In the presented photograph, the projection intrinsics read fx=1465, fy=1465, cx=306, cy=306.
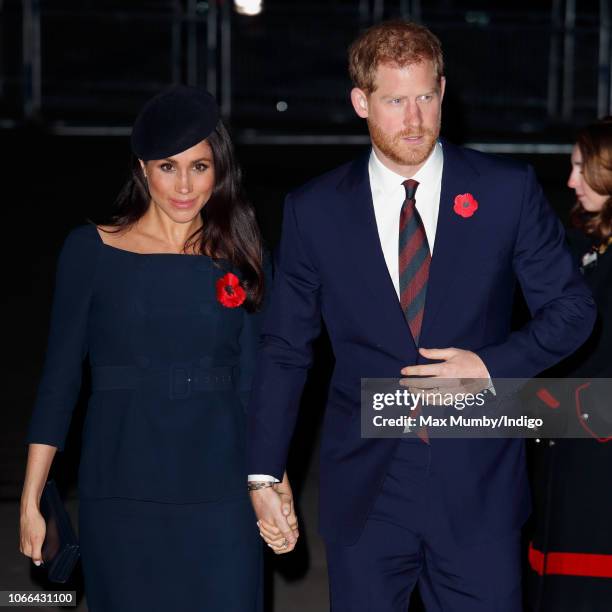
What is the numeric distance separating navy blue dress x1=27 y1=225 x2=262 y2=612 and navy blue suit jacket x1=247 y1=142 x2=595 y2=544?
0.22 metres

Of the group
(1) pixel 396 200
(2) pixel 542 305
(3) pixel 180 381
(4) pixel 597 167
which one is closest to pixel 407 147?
(1) pixel 396 200

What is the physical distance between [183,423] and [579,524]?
1.76 meters

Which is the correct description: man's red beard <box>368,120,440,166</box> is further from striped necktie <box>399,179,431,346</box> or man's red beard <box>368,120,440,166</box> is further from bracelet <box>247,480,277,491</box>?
bracelet <box>247,480,277,491</box>

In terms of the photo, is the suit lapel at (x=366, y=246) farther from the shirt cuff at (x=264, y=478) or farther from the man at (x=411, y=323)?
the shirt cuff at (x=264, y=478)

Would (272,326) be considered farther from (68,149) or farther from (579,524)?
(68,149)

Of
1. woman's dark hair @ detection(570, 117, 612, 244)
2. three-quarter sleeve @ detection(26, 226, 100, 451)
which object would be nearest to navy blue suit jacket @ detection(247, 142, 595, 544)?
three-quarter sleeve @ detection(26, 226, 100, 451)

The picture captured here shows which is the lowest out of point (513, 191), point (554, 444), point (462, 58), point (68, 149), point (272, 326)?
point (554, 444)

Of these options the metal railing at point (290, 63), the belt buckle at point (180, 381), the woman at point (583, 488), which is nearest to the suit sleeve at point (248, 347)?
the belt buckle at point (180, 381)

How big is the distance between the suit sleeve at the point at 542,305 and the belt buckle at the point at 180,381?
3.14 feet

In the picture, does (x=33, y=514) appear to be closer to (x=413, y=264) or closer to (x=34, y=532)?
(x=34, y=532)

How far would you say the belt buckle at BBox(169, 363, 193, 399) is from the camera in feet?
14.7

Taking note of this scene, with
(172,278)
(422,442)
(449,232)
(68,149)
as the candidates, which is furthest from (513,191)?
(68,149)

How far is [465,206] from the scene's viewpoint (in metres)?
4.20

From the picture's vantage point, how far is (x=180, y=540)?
4.52 metres
